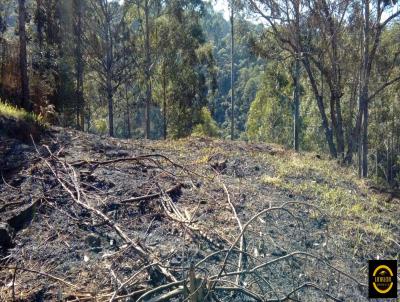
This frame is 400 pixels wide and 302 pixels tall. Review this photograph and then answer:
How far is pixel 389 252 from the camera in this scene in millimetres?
4715

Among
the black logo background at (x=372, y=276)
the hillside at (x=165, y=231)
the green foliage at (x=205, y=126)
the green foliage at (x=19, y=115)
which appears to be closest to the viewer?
the black logo background at (x=372, y=276)

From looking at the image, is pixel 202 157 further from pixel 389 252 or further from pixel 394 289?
pixel 394 289

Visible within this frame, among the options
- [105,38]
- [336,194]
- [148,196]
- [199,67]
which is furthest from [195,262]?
[199,67]

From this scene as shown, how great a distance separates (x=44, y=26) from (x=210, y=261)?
1931cm

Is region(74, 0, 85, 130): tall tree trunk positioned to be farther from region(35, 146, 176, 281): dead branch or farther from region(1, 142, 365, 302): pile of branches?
region(35, 146, 176, 281): dead branch

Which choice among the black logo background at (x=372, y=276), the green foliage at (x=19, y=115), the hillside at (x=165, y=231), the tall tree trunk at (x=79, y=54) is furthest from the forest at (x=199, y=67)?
the black logo background at (x=372, y=276)

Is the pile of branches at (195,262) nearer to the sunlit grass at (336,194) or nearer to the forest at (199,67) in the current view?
the sunlit grass at (336,194)

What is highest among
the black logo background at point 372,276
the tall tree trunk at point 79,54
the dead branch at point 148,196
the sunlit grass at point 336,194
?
the tall tree trunk at point 79,54

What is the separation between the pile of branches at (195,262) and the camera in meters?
2.70

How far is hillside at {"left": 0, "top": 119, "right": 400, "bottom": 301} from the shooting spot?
3.06 meters

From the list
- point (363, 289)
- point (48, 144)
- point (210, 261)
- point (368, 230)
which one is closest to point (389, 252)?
point (368, 230)

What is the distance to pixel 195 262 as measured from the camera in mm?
3430

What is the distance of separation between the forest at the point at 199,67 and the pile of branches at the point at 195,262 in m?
4.29

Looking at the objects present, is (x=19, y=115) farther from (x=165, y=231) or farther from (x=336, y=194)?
(x=336, y=194)
